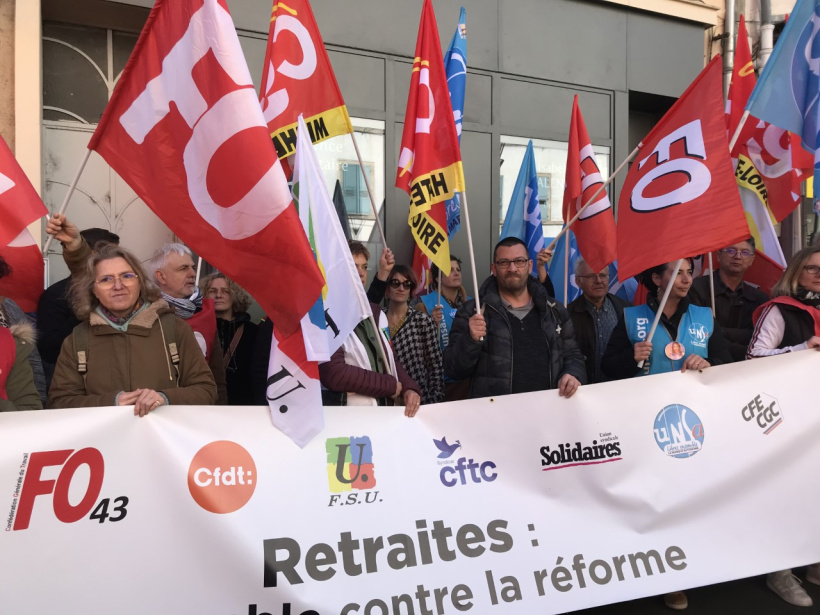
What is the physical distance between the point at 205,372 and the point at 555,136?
19.9ft

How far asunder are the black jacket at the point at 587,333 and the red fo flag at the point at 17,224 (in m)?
3.48

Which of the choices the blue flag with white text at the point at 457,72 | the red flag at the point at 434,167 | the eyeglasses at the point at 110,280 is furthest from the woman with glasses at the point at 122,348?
the blue flag with white text at the point at 457,72

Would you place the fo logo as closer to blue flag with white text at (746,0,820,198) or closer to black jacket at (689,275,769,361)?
black jacket at (689,275,769,361)

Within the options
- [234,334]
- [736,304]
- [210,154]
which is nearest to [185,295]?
[234,334]

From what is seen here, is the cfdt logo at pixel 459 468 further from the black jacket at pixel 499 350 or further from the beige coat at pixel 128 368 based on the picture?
the beige coat at pixel 128 368

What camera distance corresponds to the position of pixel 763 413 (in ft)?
12.7

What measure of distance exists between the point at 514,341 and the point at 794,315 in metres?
1.69

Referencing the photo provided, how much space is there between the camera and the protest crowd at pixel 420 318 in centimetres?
312

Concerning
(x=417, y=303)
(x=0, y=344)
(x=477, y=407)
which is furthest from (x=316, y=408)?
(x=417, y=303)

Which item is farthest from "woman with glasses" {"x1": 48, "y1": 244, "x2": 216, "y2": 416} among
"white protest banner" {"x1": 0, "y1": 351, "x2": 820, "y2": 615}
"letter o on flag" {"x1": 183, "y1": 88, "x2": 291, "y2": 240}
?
"letter o on flag" {"x1": 183, "y1": 88, "x2": 291, "y2": 240}

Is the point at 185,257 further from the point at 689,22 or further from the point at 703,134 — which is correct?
the point at 689,22

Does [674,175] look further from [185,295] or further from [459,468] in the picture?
[185,295]

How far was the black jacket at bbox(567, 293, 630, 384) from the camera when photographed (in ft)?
17.0

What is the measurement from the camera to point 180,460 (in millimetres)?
2988
